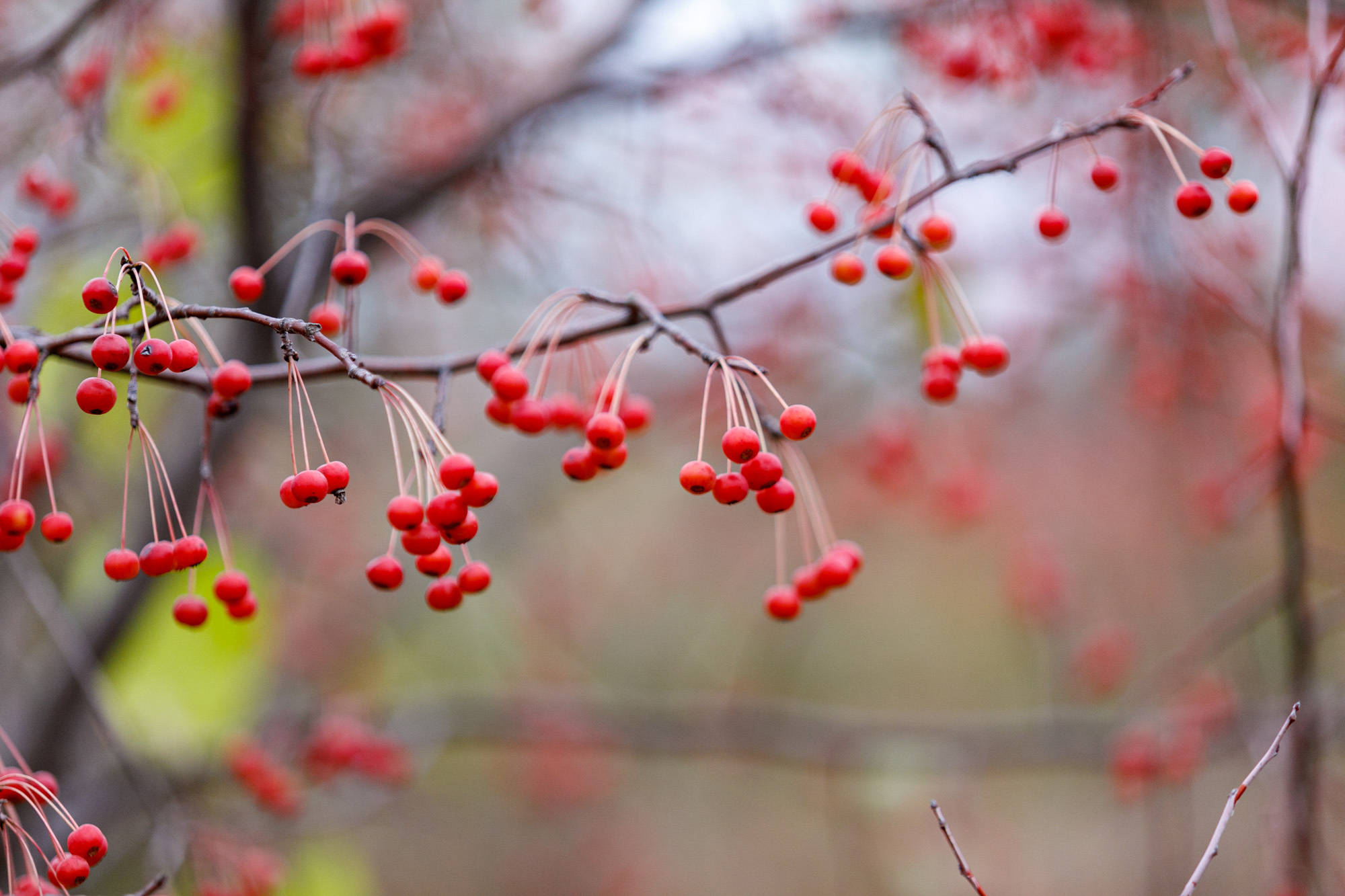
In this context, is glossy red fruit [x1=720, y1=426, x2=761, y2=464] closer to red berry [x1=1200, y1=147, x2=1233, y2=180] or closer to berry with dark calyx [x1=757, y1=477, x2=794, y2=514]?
berry with dark calyx [x1=757, y1=477, x2=794, y2=514]

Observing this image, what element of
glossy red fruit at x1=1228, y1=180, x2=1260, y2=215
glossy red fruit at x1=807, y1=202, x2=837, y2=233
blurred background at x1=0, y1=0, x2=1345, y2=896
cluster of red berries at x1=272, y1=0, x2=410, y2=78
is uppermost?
cluster of red berries at x1=272, y1=0, x2=410, y2=78

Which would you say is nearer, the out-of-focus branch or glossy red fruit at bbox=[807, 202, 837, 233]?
the out-of-focus branch

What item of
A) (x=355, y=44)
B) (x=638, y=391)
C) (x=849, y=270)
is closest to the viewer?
(x=849, y=270)

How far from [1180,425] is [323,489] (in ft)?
13.6

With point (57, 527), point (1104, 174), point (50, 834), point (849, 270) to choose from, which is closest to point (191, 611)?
point (57, 527)

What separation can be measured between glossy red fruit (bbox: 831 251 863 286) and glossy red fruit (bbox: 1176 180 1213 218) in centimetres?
48

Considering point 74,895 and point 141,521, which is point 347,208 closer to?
point 141,521

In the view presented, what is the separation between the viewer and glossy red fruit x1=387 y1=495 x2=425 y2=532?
1.07m

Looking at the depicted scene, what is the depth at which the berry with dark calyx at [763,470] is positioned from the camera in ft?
3.67

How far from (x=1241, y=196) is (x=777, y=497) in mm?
877

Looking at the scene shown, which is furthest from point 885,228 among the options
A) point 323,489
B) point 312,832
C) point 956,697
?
point 956,697

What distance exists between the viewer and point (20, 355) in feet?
3.54

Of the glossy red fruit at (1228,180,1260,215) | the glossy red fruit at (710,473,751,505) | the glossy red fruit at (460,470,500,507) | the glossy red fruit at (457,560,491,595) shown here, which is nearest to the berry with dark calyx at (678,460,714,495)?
the glossy red fruit at (710,473,751,505)

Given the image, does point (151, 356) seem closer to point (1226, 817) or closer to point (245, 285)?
point (245, 285)
